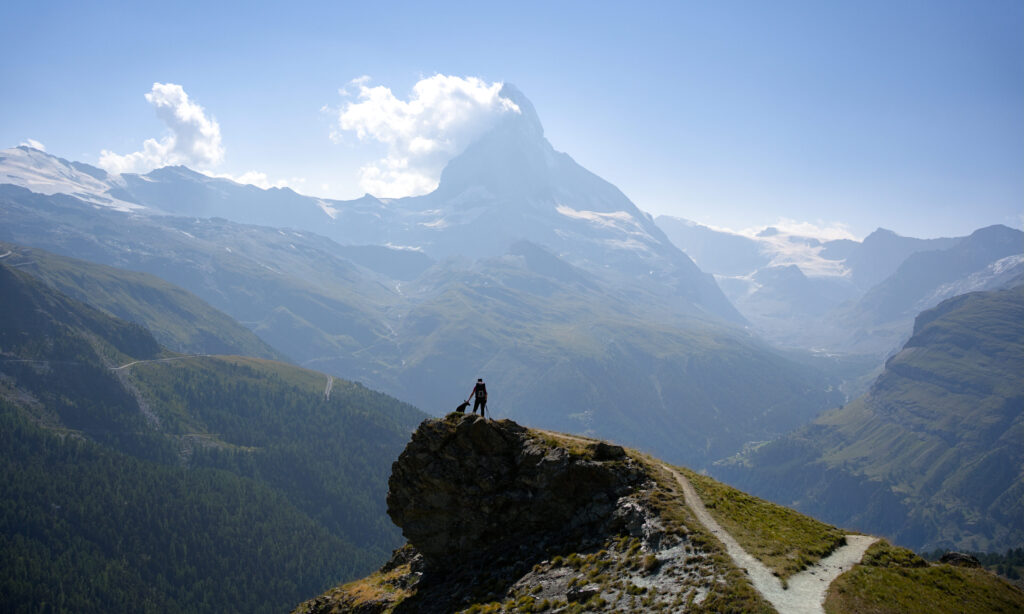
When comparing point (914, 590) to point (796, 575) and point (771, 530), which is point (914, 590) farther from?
point (771, 530)

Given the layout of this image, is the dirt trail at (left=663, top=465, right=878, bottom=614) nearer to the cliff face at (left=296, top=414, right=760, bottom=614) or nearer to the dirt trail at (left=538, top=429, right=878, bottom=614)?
the dirt trail at (left=538, top=429, right=878, bottom=614)

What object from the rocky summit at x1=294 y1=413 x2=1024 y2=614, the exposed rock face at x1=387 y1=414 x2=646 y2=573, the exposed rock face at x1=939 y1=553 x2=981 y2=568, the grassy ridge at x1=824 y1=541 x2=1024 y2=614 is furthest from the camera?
the exposed rock face at x1=387 y1=414 x2=646 y2=573

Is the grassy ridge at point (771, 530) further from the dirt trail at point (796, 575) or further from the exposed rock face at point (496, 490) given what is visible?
the exposed rock face at point (496, 490)

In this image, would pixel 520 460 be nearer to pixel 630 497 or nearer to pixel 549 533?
pixel 549 533

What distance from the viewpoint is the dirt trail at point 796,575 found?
1025 inches

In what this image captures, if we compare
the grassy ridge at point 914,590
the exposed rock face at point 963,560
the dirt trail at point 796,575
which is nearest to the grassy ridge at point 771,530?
the dirt trail at point 796,575

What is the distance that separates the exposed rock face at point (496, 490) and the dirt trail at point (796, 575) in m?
5.16

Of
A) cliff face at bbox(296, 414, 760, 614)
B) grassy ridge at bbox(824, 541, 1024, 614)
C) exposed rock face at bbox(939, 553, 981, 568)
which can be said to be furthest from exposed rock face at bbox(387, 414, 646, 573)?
exposed rock face at bbox(939, 553, 981, 568)

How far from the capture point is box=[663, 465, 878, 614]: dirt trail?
26.0 metres

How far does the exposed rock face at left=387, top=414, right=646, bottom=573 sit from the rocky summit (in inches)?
3.4

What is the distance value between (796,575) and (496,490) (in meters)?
18.6

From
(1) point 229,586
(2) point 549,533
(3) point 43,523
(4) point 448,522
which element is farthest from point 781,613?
(3) point 43,523

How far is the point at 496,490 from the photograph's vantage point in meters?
39.1

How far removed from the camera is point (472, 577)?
37312 millimetres
